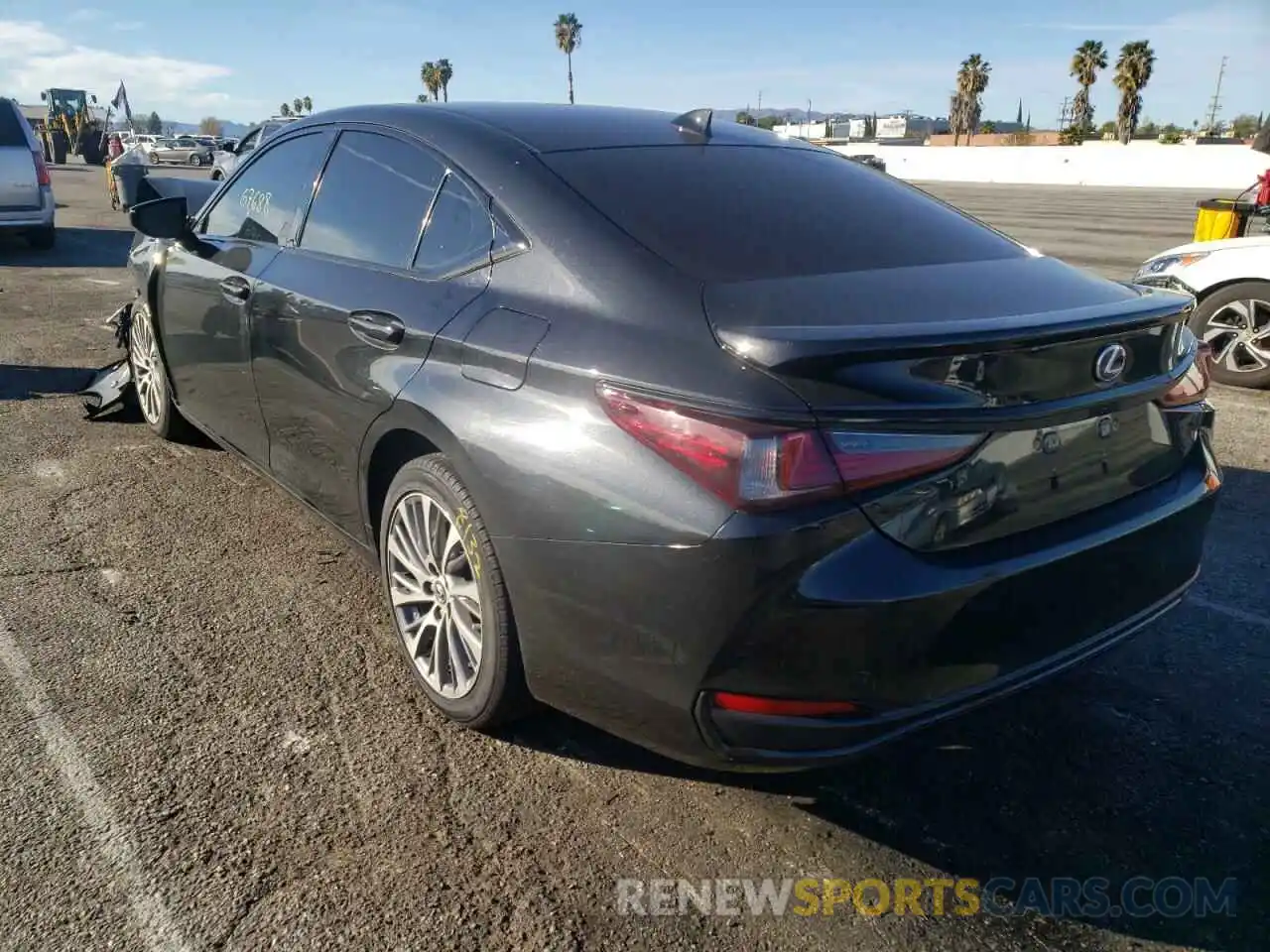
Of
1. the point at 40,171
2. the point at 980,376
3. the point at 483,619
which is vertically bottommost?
the point at 483,619

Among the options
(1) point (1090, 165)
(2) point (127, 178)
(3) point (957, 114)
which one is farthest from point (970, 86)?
(2) point (127, 178)

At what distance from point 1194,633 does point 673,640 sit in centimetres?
224

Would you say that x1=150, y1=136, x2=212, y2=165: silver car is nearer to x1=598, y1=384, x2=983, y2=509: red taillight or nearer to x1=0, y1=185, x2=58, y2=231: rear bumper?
x1=0, y1=185, x2=58, y2=231: rear bumper

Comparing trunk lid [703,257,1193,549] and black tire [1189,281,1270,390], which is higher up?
trunk lid [703,257,1193,549]

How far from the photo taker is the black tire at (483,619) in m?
2.55

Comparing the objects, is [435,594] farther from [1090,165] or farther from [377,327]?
[1090,165]

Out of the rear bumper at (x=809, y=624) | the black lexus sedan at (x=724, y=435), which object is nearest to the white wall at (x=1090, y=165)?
the black lexus sedan at (x=724, y=435)

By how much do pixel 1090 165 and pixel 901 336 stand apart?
145 feet

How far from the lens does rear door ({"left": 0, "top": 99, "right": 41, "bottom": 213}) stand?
1307cm

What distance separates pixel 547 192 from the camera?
108 inches

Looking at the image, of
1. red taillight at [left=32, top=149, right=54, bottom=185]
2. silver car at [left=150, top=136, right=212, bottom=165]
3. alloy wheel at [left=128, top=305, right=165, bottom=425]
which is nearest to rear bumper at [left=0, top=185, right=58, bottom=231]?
red taillight at [left=32, top=149, right=54, bottom=185]

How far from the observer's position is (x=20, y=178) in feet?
43.1

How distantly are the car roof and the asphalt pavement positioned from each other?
1647mm

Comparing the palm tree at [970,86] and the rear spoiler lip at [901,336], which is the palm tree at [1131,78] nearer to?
the palm tree at [970,86]
